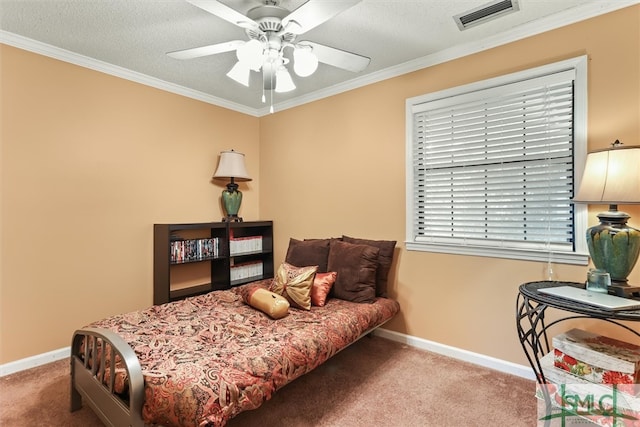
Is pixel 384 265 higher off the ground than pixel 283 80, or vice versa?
pixel 283 80

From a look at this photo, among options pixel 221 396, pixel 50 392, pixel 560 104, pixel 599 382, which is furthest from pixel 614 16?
pixel 50 392

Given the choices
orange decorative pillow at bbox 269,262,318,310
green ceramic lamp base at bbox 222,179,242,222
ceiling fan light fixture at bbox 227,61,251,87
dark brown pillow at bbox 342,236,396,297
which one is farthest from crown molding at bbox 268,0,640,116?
orange decorative pillow at bbox 269,262,318,310

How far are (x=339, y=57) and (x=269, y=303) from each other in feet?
5.61

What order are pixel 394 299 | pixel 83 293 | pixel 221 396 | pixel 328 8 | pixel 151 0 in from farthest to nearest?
pixel 394 299
pixel 83 293
pixel 151 0
pixel 328 8
pixel 221 396

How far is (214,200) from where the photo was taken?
12.2ft

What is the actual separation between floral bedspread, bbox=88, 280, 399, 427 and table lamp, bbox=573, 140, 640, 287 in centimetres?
148

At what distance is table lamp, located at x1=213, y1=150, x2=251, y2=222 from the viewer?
11.7 ft

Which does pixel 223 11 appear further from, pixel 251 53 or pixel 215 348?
pixel 215 348

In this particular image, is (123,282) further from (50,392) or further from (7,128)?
(7,128)

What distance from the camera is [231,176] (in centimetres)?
356

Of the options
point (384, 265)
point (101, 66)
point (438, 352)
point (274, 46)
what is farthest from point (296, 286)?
point (101, 66)

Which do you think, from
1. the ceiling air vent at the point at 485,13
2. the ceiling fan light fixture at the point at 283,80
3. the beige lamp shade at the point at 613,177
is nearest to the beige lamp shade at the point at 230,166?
the ceiling fan light fixture at the point at 283,80

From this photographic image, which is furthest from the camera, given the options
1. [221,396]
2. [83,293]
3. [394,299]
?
[394,299]

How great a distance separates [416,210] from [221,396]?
2142mm
